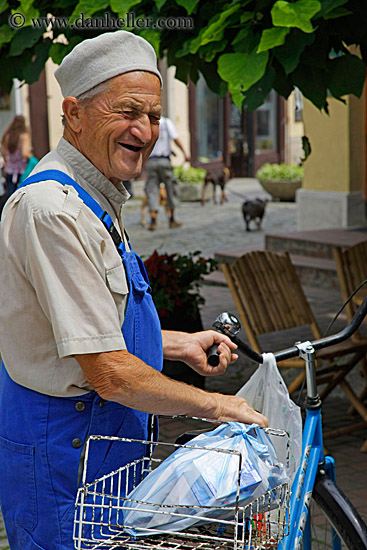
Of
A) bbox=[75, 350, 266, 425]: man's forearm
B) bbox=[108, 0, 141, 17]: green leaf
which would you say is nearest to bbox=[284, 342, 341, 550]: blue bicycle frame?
bbox=[75, 350, 266, 425]: man's forearm

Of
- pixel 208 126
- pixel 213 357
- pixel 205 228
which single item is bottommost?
pixel 205 228

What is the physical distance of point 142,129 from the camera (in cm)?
202

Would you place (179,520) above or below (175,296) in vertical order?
above

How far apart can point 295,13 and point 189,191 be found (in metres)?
16.4

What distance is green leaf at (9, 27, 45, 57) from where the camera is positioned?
4.35m

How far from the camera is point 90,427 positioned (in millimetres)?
1975

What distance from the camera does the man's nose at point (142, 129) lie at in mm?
2002

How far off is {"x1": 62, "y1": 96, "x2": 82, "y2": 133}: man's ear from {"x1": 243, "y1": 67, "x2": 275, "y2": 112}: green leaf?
66.0 inches

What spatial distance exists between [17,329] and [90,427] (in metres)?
0.30

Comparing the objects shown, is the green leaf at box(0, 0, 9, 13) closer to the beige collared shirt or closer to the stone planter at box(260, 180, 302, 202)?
the beige collared shirt

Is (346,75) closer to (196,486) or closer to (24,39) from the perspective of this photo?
(24,39)

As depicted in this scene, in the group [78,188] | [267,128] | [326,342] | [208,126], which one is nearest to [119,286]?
[78,188]

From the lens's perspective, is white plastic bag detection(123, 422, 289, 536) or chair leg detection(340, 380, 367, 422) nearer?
white plastic bag detection(123, 422, 289, 536)

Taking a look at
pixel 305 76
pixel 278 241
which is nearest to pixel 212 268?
pixel 305 76
